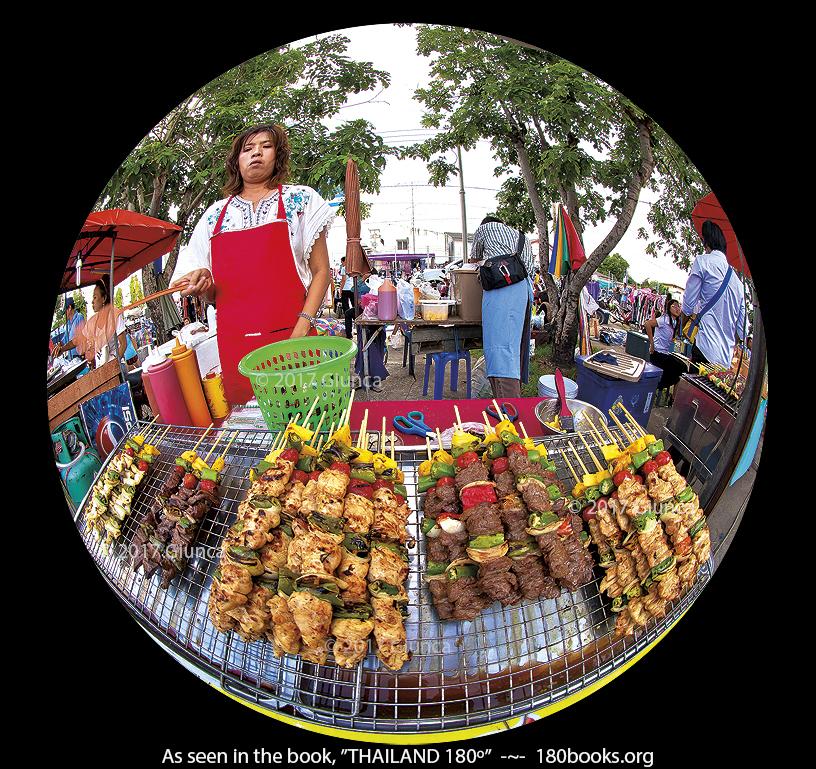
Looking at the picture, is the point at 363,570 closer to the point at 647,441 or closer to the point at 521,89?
the point at 647,441

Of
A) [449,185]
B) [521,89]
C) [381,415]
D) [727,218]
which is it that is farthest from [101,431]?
[727,218]

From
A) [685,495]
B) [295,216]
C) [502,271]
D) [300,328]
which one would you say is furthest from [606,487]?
[295,216]

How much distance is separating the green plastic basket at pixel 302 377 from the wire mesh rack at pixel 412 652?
176 millimetres

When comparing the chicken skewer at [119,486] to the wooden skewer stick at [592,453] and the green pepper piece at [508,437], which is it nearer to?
the green pepper piece at [508,437]

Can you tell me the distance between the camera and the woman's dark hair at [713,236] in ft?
8.39

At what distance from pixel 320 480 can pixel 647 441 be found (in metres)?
1.58

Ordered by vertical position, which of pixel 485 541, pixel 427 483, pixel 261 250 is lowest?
pixel 485 541

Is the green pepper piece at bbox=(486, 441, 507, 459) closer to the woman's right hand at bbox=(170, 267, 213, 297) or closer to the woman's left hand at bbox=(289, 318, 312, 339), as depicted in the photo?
the woman's left hand at bbox=(289, 318, 312, 339)

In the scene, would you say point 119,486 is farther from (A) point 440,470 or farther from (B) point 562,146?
(B) point 562,146

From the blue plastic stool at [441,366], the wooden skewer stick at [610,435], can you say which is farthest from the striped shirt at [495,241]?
the wooden skewer stick at [610,435]

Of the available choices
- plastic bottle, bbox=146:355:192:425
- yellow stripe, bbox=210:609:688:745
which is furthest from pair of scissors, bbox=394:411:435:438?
yellow stripe, bbox=210:609:688:745

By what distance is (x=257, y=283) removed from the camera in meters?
2.46

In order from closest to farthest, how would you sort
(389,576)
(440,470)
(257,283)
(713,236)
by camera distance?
(389,576), (440,470), (257,283), (713,236)

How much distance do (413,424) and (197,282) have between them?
125cm
